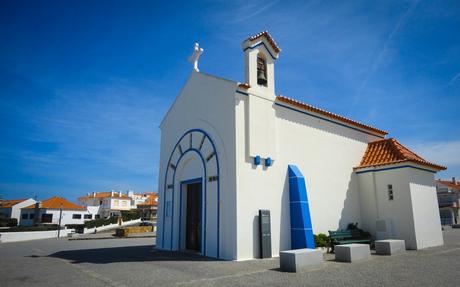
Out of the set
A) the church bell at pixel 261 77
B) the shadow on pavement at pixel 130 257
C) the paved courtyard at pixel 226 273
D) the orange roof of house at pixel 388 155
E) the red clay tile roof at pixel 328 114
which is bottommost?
the shadow on pavement at pixel 130 257

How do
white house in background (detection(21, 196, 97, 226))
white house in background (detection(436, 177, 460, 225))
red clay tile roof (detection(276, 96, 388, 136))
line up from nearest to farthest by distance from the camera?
1. red clay tile roof (detection(276, 96, 388, 136))
2. white house in background (detection(436, 177, 460, 225))
3. white house in background (detection(21, 196, 97, 226))

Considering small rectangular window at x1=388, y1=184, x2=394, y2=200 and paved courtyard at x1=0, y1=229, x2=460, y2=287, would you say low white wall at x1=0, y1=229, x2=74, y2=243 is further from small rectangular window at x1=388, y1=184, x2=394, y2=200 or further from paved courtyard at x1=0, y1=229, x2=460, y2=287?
small rectangular window at x1=388, y1=184, x2=394, y2=200

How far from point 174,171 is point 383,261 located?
943 centimetres

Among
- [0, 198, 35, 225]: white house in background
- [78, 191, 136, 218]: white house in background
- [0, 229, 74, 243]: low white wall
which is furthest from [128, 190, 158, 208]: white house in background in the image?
[0, 229, 74, 243]: low white wall

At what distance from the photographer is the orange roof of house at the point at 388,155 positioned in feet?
49.4

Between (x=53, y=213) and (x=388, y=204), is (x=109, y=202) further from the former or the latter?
(x=388, y=204)

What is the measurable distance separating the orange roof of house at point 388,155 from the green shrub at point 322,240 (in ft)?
16.5

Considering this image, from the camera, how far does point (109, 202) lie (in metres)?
76.0

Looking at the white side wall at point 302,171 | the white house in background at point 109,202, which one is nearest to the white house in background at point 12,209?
the white house in background at point 109,202

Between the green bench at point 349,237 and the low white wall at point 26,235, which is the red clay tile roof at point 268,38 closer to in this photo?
the green bench at point 349,237

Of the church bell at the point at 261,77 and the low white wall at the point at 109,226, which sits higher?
the church bell at the point at 261,77

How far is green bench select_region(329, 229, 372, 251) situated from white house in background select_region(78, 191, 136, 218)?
69690 millimetres

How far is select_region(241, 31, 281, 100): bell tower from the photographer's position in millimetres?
12680

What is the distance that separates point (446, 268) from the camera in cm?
873
